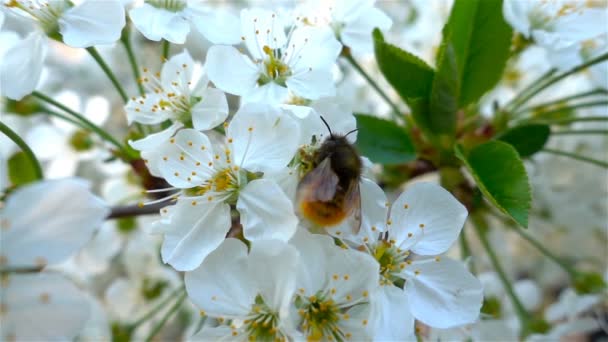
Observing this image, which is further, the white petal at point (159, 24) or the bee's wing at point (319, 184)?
the white petal at point (159, 24)

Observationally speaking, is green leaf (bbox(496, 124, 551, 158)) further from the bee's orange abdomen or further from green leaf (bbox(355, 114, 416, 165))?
the bee's orange abdomen

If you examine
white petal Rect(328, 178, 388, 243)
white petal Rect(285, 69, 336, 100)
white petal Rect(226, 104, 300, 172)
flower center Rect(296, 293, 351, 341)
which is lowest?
flower center Rect(296, 293, 351, 341)

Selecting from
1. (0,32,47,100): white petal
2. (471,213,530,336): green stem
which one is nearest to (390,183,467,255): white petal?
(471,213,530,336): green stem

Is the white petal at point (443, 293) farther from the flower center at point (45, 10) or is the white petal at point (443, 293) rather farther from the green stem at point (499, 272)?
the flower center at point (45, 10)

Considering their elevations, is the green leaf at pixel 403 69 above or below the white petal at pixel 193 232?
above

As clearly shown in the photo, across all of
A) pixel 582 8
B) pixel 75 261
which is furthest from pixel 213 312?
pixel 582 8

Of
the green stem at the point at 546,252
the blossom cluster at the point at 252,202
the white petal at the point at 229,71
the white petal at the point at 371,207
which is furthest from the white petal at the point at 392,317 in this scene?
the green stem at the point at 546,252
